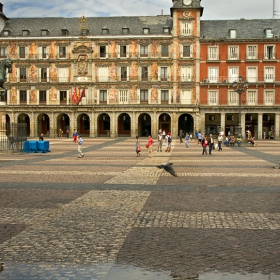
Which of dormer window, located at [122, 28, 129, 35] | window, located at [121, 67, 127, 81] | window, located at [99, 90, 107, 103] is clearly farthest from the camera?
window, located at [99, 90, 107, 103]

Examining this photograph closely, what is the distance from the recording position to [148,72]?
59125 millimetres

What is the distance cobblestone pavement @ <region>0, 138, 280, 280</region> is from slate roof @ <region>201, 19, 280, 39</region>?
4725cm

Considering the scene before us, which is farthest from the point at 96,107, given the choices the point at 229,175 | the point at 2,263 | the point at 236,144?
the point at 2,263

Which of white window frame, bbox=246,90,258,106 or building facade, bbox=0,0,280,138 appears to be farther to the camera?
building facade, bbox=0,0,280,138

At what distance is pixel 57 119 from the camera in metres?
60.8

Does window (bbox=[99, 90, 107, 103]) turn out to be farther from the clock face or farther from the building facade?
the clock face

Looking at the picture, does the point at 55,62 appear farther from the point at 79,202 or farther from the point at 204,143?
the point at 79,202

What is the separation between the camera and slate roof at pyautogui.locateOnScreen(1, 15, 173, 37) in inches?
2375

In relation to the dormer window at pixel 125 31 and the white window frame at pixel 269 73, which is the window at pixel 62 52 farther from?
the white window frame at pixel 269 73

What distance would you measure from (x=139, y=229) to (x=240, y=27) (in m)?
56.5

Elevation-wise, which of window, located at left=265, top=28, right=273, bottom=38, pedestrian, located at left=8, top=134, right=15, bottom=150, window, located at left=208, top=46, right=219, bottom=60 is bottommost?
pedestrian, located at left=8, top=134, right=15, bottom=150

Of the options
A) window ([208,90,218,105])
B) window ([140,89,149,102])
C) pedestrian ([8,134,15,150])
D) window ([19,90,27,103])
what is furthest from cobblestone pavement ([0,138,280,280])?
window ([19,90,27,103])

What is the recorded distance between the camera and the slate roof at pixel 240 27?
58.8 m

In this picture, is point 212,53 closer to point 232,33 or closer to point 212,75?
point 212,75
